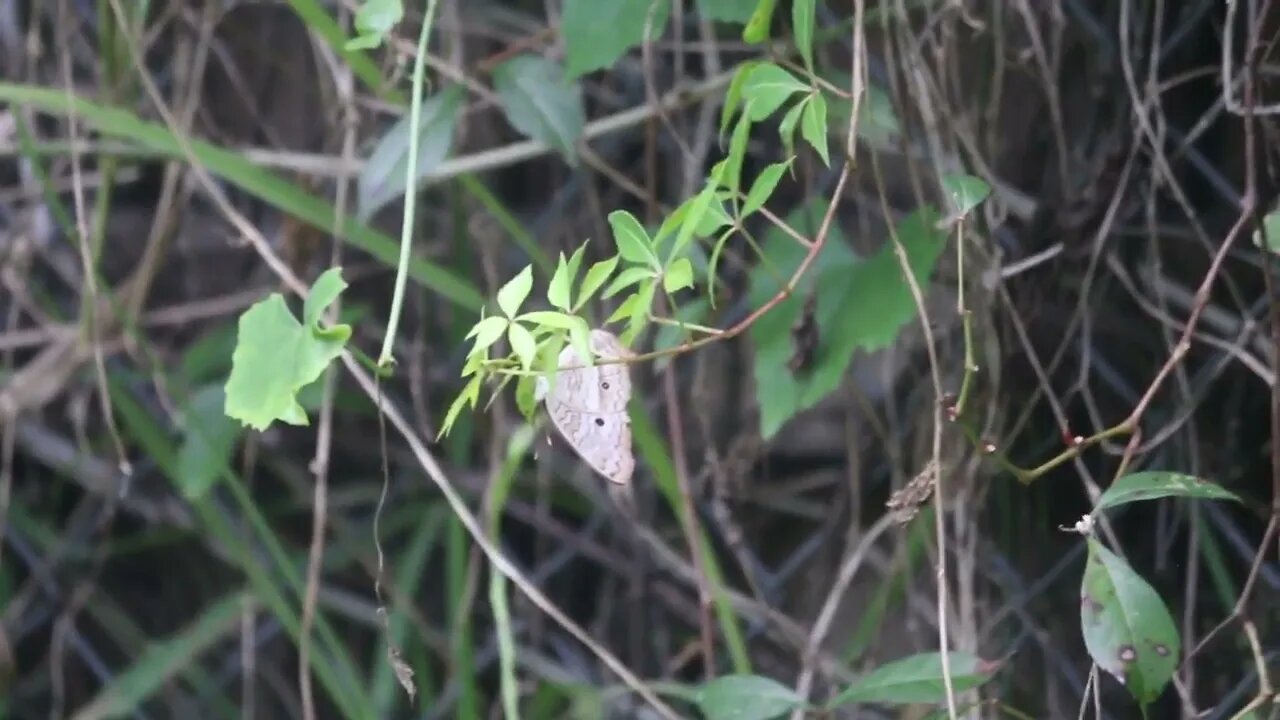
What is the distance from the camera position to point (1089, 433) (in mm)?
A: 916

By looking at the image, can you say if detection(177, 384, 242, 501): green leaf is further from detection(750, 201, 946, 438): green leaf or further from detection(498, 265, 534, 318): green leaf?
detection(498, 265, 534, 318): green leaf

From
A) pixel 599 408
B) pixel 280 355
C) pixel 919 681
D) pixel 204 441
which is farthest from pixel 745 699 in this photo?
pixel 204 441

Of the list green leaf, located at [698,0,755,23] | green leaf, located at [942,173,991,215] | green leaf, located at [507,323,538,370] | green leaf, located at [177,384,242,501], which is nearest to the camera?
green leaf, located at [507,323,538,370]

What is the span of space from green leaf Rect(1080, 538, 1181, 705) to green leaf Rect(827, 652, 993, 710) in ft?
0.38

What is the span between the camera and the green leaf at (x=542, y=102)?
0.82 metres

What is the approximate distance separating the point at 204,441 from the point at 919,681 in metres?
0.53

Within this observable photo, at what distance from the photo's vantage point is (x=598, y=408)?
60cm

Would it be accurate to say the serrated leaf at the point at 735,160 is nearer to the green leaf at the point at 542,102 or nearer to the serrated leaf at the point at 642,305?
the serrated leaf at the point at 642,305

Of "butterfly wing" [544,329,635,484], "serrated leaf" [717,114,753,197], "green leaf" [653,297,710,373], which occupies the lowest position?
"green leaf" [653,297,710,373]

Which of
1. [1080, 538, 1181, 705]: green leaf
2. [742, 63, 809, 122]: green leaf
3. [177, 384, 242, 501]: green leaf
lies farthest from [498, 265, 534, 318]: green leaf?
[177, 384, 242, 501]: green leaf

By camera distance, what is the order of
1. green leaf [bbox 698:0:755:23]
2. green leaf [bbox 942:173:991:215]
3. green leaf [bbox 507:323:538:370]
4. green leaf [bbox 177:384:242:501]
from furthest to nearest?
green leaf [bbox 177:384:242:501] → green leaf [bbox 698:0:755:23] → green leaf [bbox 942:173:991:215] → green leaf [bbox 507:323:538:370]

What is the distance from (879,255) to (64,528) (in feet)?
2.61

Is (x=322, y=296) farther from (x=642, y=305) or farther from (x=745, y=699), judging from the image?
(x=745, y=699)

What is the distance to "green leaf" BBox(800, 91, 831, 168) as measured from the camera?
0.56 m
